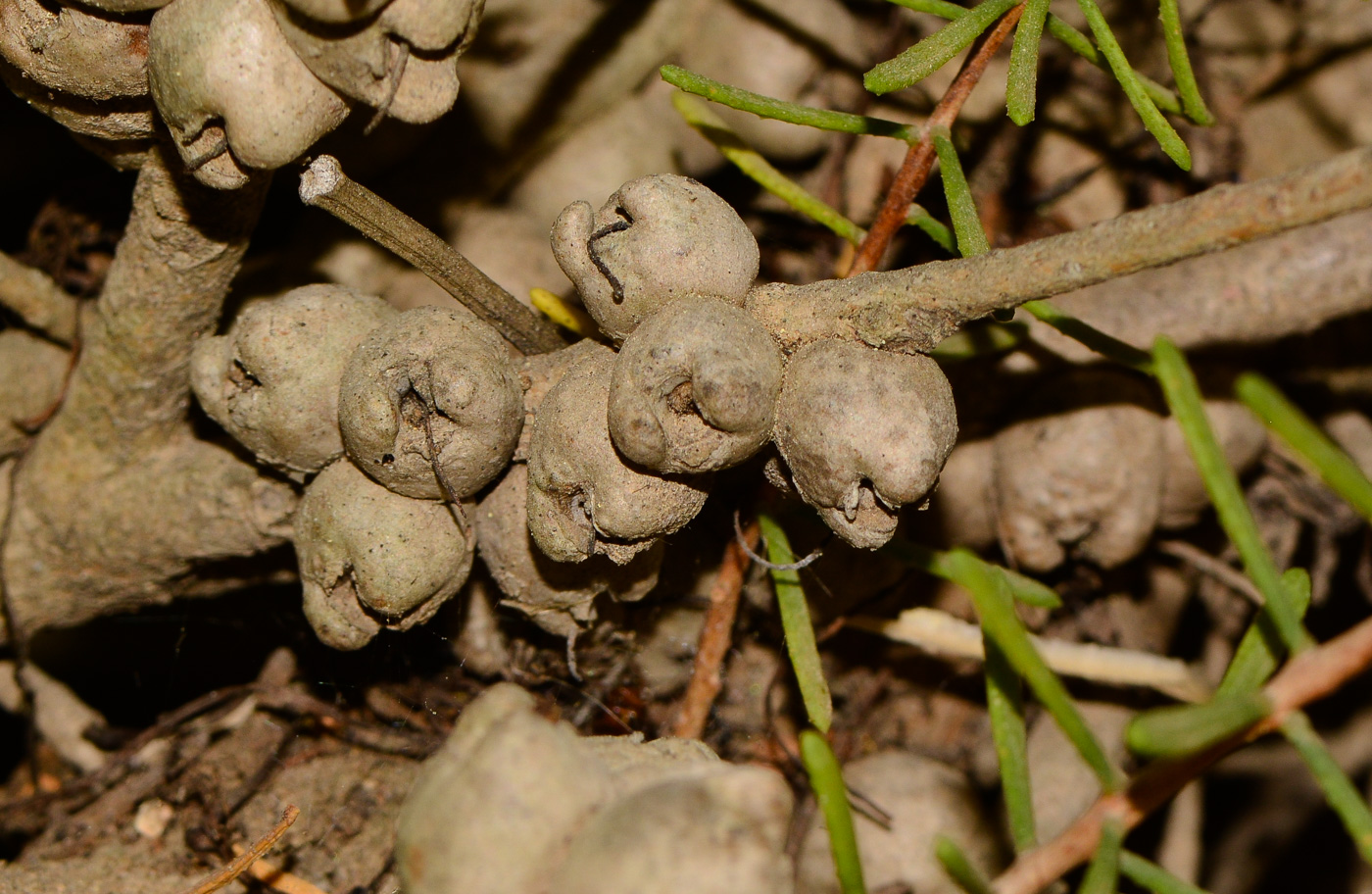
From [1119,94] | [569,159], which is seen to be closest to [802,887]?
[569,159]

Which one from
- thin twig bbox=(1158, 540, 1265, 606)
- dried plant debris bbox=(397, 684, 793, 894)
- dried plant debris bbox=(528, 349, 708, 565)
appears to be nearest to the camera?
dried plant debris bbox=(397, 684, 793, 894)

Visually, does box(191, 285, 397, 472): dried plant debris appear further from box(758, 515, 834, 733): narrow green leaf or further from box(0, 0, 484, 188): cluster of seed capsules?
box(758, 515, 834, 733): narrow green leaf

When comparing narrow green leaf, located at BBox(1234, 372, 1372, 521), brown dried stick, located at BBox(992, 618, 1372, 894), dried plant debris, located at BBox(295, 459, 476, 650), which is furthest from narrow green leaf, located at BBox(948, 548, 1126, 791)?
dried plant debris, located at BBox(295, 459, 476, 650)

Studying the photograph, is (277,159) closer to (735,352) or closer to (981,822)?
(735,352)

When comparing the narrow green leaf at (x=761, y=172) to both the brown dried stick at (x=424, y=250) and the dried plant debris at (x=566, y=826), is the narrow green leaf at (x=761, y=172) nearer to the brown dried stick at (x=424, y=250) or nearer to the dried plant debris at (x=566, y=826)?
the brown dried stick at (x=424, y=250)

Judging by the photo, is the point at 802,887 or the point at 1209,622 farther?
the point at 1209,622

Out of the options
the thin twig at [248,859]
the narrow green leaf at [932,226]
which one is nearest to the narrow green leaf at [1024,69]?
the narrow green leaf at [932,226]
